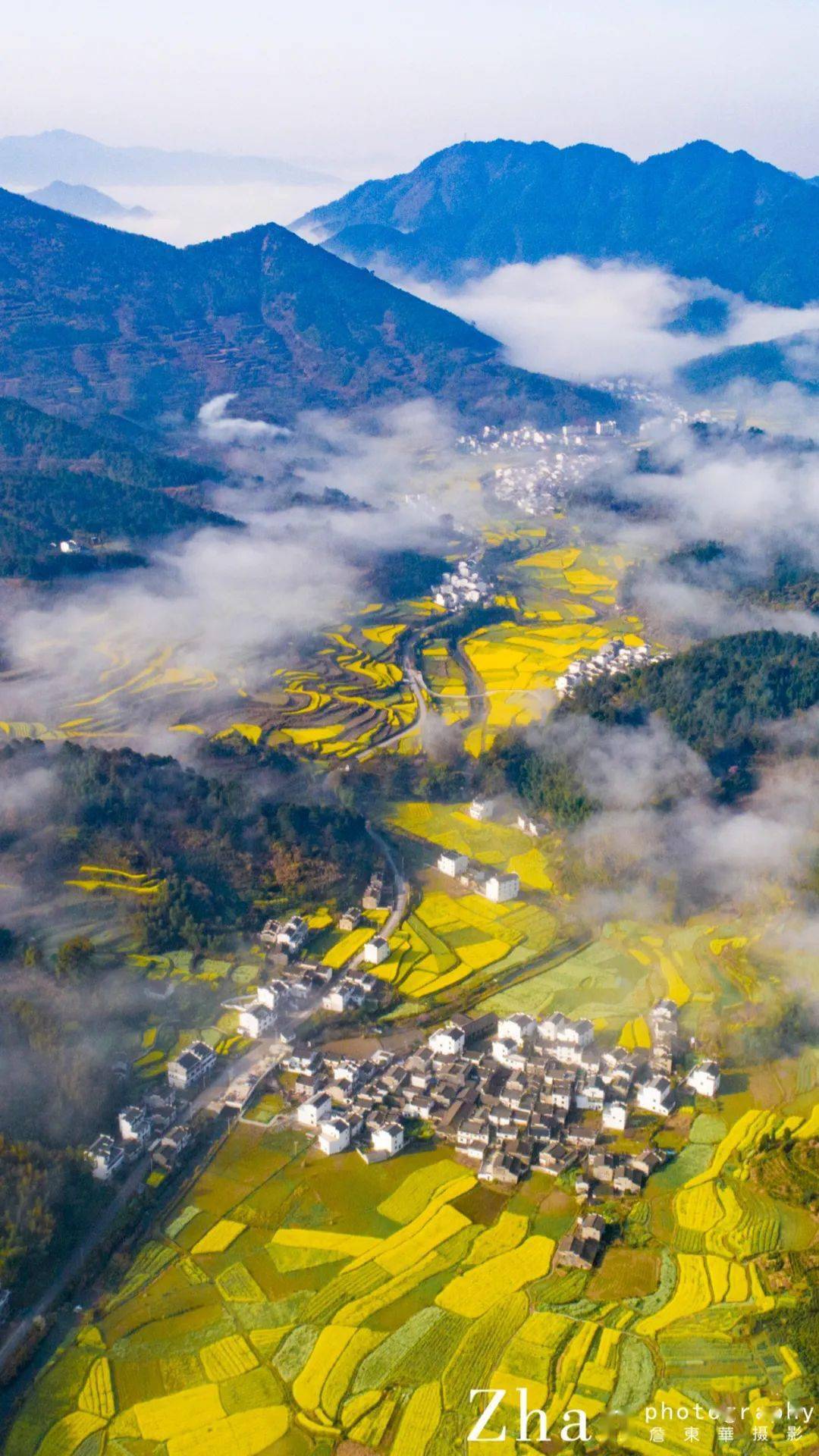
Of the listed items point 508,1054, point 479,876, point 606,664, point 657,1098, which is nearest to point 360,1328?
point 508,1054

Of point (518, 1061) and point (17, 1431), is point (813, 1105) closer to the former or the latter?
point (518, 1061)

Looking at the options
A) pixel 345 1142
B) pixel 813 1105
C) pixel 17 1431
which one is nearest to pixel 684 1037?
pixel 813 1105

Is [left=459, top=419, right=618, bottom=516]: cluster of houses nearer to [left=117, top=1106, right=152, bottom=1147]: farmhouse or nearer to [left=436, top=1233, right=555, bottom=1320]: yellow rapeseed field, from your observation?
[left=117, top=1106, right=152, bottom=1147]: farmhouse

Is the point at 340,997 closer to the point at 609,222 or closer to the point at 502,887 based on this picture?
the point at 502,887

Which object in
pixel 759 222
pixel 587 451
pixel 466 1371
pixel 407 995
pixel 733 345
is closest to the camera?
pixel 466 1371

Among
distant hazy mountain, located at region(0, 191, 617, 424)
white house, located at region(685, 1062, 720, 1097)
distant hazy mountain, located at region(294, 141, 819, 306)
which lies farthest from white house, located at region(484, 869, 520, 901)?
distant hazy mountain, located at region(294, 141, 819, 306)
